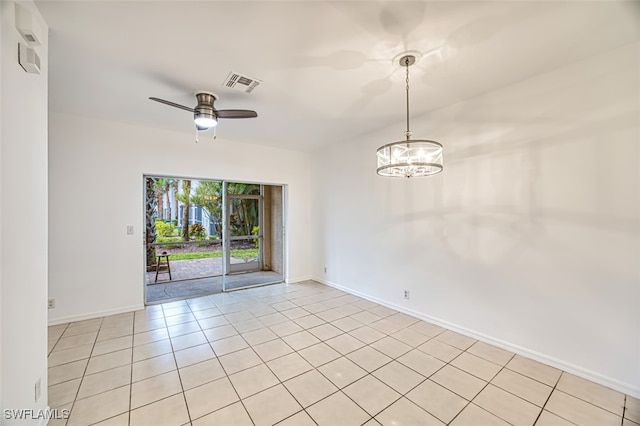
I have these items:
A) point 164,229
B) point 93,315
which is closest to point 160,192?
point 164,229

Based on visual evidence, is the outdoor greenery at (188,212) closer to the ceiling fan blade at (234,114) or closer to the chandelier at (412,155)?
the ceiling fan blade at (234,114)

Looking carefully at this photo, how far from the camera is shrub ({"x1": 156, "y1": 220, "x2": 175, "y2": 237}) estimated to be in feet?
23.4

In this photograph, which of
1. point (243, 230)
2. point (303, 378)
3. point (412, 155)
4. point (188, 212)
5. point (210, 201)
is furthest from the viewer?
point (188, 212)

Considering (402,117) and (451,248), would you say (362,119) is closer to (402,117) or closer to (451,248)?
(402,117)

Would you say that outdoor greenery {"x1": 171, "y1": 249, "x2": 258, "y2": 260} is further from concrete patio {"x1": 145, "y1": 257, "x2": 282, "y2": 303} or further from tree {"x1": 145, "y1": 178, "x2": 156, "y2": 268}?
tree {"x1": 145, "y1": 178, "x2": 156, "y2": 268}

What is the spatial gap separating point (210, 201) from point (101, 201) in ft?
10.1

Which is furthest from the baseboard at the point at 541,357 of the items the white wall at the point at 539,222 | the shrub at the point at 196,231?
the shrub at the point at 196,231

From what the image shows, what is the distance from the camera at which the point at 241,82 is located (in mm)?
2596

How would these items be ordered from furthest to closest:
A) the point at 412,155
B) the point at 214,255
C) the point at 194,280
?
the point at 214,255 < the point at 194,280 < the point at 412,155

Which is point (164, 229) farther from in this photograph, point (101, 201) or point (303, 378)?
point (303, 378)

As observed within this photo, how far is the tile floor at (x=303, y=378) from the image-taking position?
6.09ft

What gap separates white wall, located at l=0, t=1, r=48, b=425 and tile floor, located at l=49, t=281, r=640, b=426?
622 millimetres

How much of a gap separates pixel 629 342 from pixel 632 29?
2.41 m

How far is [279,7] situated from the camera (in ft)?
5.50
